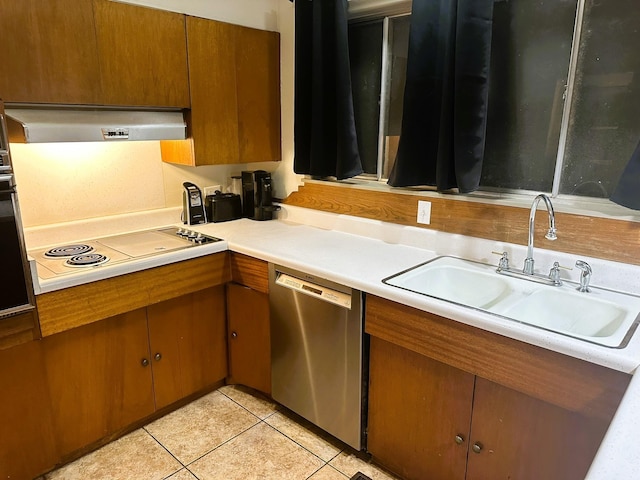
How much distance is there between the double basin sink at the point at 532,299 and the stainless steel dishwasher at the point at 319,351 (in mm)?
295


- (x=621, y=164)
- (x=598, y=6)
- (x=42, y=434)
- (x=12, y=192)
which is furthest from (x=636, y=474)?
(x=42, y=434)

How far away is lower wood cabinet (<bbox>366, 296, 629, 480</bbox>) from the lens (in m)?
1.36

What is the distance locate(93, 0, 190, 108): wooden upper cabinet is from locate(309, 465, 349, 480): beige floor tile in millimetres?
1934

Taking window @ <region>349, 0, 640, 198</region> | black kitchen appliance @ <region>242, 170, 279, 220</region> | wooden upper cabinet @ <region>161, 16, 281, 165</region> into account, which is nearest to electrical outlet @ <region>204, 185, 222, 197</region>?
black kitchen appliance @ <region>242, 170, 279, 220</region>

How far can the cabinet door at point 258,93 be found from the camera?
2.60 metres

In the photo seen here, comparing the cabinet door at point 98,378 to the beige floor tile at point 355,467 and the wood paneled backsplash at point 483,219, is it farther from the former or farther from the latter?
the wood paneled backsplash at point 483,219

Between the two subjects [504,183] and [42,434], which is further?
[504,183]

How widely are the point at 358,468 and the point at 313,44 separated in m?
2.15

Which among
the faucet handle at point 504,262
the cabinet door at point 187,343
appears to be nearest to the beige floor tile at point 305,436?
the cabinet door at point 187,343

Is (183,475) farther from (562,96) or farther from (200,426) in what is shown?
(562,96)

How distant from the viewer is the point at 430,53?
6.67 feet

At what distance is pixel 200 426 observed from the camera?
2.33m

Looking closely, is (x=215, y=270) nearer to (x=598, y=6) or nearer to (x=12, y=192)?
(x=12, y=192)

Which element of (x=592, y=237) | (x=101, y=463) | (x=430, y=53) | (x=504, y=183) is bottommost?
(x=101, y=463)
